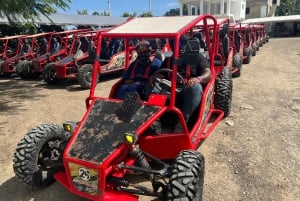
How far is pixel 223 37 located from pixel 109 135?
663 cm

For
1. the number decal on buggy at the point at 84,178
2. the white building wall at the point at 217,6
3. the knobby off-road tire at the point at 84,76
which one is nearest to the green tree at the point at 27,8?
the knobby off-road tire at the point at 84,76

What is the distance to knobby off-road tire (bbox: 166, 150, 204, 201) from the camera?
302 cm

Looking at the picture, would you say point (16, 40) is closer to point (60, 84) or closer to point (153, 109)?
point (60, 84)

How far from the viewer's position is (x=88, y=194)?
10.5ft

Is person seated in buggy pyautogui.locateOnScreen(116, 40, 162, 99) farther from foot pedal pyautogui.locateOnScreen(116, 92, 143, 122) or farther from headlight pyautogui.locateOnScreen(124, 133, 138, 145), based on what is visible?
headlight pyautogui.locateOnScreen(124, 133, 138, 145)

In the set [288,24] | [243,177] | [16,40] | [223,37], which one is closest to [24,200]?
[243,177]

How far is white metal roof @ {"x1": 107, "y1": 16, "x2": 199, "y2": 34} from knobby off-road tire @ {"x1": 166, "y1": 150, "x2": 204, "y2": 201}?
4.73 ft

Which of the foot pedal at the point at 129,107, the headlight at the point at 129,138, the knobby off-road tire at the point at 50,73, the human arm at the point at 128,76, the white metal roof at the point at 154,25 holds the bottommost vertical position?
the knobby off-road tire at the point at 50,73

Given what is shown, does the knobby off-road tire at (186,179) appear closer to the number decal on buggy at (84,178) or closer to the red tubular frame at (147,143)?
the red tubular frame at (147,143)

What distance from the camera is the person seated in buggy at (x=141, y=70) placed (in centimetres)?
459

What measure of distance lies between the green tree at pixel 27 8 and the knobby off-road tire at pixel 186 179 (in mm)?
6071

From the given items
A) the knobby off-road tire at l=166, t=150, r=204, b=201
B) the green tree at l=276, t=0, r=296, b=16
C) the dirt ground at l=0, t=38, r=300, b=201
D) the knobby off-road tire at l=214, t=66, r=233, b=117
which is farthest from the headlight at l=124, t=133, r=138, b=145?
the green tree at l=276, t=0, r=296, b=16

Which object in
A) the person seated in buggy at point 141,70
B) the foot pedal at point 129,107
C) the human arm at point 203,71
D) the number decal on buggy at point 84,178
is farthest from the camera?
the human arm at point 203,71

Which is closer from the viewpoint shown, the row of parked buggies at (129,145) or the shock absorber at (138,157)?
the row of parked buggies at (129,145)
